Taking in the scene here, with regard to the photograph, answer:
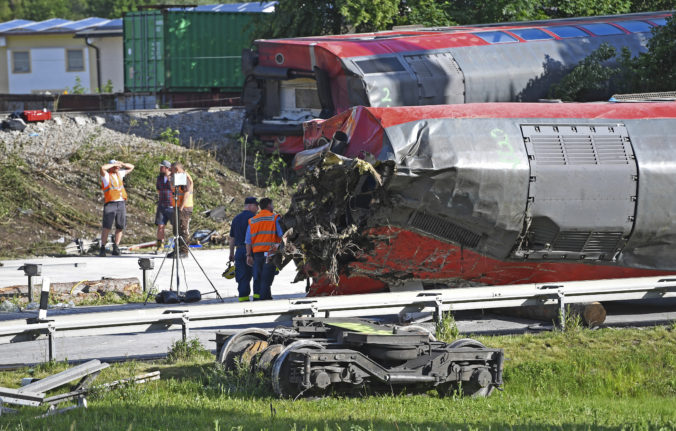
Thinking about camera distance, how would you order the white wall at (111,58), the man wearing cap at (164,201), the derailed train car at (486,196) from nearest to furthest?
the derailed train car at (486,196)
the man wearing cap at (164,201)
the white wall at (111,58)

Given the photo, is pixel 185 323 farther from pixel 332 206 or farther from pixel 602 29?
pixel 602 29

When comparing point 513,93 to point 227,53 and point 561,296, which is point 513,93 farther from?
point 227,53

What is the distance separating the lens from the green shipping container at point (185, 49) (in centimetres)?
3459

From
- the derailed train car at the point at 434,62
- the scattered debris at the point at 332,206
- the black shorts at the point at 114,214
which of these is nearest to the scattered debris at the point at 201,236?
the black shorts at the point at 114,214

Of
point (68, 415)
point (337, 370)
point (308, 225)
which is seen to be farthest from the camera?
point (308, 225)

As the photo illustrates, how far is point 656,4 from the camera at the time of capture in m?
29.6

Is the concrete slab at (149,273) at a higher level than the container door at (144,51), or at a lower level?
lower

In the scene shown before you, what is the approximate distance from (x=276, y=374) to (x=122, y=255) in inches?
439

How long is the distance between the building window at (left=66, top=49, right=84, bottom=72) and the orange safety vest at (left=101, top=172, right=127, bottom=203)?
124ft

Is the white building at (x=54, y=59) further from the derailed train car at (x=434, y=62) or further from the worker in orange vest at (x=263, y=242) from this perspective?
the worker in orange vest at (x=263, y=242)

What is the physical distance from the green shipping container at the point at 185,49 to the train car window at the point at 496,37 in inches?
575

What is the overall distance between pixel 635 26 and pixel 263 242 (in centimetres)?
1312

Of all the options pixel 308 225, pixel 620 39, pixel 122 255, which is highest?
pixel 620 39

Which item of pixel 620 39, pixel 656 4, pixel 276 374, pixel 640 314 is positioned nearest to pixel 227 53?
pixel 656 4
